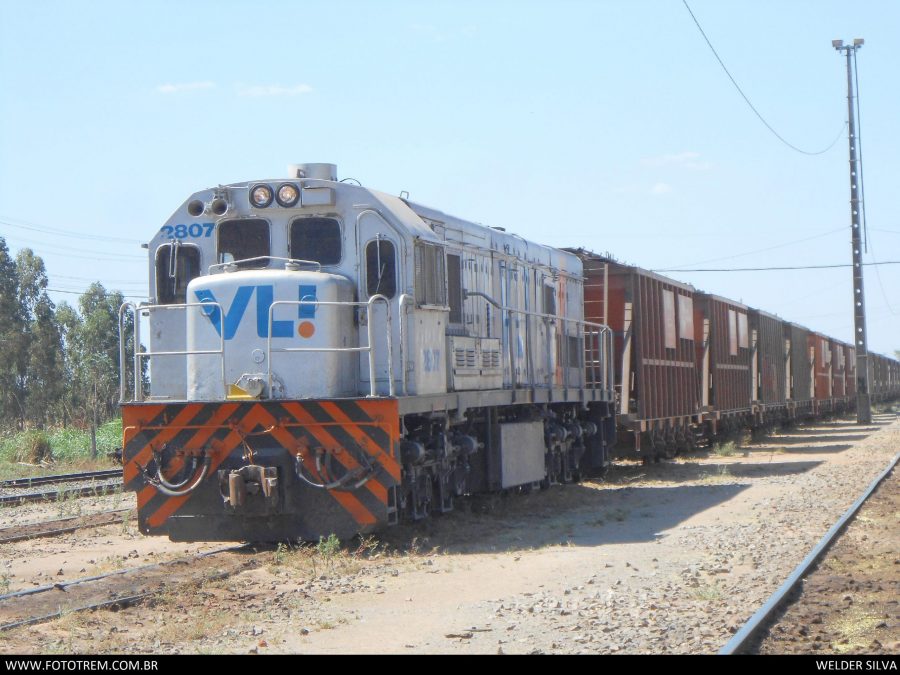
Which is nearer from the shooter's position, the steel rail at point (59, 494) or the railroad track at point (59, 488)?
the steel rail at point (59, 494)

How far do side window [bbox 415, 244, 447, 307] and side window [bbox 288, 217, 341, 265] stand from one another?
814 mm

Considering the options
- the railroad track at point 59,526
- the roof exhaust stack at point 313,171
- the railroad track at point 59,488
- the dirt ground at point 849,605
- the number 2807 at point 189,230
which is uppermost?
the roof exhaust stack at point 313,171

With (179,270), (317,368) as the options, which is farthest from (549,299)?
(317,368)

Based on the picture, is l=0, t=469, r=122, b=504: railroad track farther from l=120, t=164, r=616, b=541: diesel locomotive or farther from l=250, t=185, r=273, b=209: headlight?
l=250, t=185, r=273, b=209: headlight

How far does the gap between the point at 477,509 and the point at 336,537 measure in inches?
145

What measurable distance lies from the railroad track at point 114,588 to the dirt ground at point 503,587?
0.58ft

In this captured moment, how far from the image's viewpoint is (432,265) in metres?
11.4

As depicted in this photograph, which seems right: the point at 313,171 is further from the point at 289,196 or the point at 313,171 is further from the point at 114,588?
the point at 114,588

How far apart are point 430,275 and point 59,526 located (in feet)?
18.0

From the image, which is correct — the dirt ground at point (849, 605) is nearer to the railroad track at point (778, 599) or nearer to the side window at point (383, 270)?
the railroad track at point (778, 599)

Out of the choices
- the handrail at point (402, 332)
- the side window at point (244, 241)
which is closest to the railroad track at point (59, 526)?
the side window at point (244, 241)

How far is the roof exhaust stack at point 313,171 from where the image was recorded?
1117 centimetres

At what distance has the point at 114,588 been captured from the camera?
8773 millimetres
